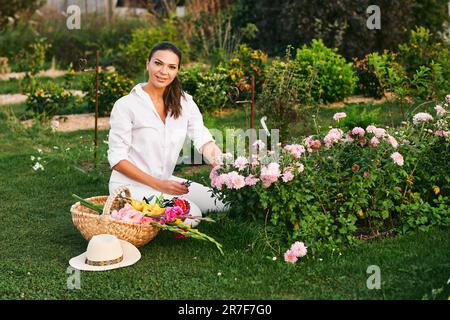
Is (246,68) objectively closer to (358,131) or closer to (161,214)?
(358,131)

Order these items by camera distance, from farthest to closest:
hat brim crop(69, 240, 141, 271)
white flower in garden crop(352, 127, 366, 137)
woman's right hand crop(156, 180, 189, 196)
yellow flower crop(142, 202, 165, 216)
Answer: woman's right hand crop(156, 180, 189, 196)
white flower in garden crop(352, 127, 366, 137)
yellow flower crop(142, 202, 165, 216)
hat brim crop(69, 240, 141, 271)

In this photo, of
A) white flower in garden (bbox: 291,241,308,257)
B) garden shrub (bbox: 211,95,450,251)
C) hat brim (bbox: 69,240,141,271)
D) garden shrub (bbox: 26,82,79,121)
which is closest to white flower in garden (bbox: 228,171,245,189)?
garden shrub (bbox: 211,95,450,251)

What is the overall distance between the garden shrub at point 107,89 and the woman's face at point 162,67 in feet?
12.8

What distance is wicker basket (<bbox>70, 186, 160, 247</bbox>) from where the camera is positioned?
14.3 feet

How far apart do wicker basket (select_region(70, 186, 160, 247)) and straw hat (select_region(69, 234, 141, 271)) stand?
0.40 feet

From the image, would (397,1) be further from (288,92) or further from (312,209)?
(312,209)

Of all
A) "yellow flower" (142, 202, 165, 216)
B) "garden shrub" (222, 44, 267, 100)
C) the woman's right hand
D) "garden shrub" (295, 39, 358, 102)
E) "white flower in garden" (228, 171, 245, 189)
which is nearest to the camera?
"white flower in garden" (228, 171, 245, 189)

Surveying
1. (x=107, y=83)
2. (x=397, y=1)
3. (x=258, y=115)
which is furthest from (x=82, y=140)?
(x=397, y=1)

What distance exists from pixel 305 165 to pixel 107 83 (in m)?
4.71

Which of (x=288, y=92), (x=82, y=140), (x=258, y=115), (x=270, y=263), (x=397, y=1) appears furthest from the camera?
(x=397, y=1)

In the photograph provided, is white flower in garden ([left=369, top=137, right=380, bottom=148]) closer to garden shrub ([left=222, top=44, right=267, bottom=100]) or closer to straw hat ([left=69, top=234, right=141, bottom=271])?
straw hat ([left=69, top=234, right=141, bottom=271])

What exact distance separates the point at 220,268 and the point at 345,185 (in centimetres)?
93

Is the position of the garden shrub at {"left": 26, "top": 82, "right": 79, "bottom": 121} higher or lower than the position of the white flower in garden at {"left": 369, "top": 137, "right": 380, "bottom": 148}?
lower
